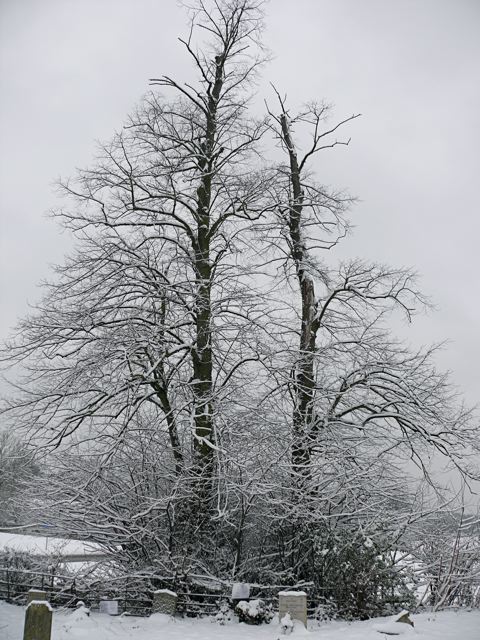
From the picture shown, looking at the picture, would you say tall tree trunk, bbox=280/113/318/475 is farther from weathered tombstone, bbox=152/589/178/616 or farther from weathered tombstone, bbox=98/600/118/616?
weathered tombstone, bbox=98/600/118/616

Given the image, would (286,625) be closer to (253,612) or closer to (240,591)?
(253,612)

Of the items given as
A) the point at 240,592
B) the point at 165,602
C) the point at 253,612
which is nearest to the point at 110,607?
the point at 165,602

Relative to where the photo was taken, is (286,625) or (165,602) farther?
(165,602)

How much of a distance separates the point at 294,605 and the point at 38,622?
167 inches

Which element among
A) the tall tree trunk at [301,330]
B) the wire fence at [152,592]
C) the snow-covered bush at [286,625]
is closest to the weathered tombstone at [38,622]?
the wire fence at [152,592]

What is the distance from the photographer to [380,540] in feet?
41.3

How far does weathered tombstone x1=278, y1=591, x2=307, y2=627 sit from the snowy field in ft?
0.71

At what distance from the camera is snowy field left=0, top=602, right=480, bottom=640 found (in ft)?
31.7

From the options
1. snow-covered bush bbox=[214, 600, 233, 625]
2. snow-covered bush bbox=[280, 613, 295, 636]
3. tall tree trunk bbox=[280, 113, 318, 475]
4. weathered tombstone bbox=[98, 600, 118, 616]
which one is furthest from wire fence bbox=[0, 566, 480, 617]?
tall tree trunk bbox=[280, 113, 318, 475]

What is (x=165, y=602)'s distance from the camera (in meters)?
11.4

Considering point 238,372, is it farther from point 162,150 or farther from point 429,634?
point 429,634

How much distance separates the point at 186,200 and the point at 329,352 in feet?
17.6

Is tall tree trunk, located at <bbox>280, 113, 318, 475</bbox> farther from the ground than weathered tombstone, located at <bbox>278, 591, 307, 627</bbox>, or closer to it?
farther from the ground

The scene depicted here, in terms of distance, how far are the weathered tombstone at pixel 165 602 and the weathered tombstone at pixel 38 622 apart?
323 centimetres
